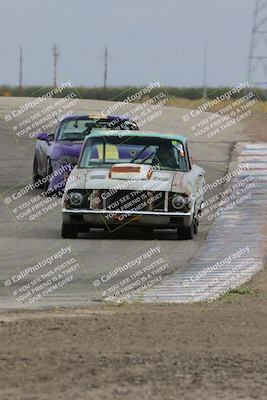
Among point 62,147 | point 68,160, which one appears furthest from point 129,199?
point 62,147

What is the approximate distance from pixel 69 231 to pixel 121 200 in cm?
81

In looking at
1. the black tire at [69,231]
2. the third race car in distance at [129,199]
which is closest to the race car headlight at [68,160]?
the third race car in distance at [129,199]

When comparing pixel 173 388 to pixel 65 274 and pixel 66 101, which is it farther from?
pixel 66 101

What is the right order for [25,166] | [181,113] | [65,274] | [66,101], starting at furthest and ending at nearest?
1. [66,101]
2. [181,113]
3. [25,166]
4. [65,274]

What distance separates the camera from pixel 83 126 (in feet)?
80.5

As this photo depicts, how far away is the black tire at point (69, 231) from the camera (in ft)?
56.1

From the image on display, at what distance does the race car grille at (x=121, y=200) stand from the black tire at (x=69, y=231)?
39 cm

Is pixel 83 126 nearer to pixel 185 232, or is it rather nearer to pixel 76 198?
pixel 76 198

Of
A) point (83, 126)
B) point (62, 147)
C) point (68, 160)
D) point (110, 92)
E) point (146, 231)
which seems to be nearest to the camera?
point (146, 231)

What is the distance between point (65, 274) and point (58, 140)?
10.2 m

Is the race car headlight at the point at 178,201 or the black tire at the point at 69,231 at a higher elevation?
the race car headlight at the point at 178,201

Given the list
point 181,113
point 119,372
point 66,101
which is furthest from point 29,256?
point 66,101

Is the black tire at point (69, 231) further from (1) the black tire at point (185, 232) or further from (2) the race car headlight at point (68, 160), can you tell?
(2) the race car headlight at point (68, 160)

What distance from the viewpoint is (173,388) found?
282 inches
